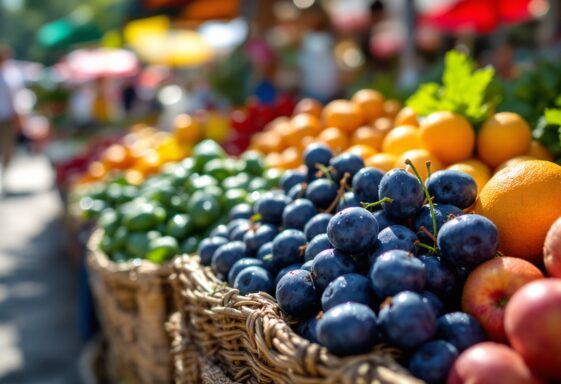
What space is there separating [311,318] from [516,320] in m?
0.47

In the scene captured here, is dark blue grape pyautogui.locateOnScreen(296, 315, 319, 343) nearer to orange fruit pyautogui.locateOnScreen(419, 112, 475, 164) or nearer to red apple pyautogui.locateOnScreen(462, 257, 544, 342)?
red apple pyautogui.locateOnScreen(462, 257, 544, 342)

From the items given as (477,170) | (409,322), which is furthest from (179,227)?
(409,322)

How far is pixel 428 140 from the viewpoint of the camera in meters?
1.95

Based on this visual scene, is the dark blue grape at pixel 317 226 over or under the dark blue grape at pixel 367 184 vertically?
under

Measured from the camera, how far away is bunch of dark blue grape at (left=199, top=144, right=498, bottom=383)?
3.51 ft

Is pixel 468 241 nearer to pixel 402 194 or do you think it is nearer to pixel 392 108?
pixel 402 194

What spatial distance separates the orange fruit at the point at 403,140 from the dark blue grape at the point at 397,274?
3.27 ft

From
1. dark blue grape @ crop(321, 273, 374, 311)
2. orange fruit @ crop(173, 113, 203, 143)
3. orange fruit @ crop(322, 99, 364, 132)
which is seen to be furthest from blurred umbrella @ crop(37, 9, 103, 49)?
dark blue grape @ crop(321, 273, 374, 311)

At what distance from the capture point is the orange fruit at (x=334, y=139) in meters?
2.63

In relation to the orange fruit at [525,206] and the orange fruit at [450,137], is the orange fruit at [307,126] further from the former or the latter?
the orange fruit at [525,206]

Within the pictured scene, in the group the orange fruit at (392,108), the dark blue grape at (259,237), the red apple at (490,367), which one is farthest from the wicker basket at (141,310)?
the orange fruit at (392,108)

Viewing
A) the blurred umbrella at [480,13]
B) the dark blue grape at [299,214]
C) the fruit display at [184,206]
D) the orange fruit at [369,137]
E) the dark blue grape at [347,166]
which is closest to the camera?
the dark blue grape at [299,214]

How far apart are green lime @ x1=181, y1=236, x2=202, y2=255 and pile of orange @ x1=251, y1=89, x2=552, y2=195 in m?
0.72

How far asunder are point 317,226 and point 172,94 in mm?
9528
